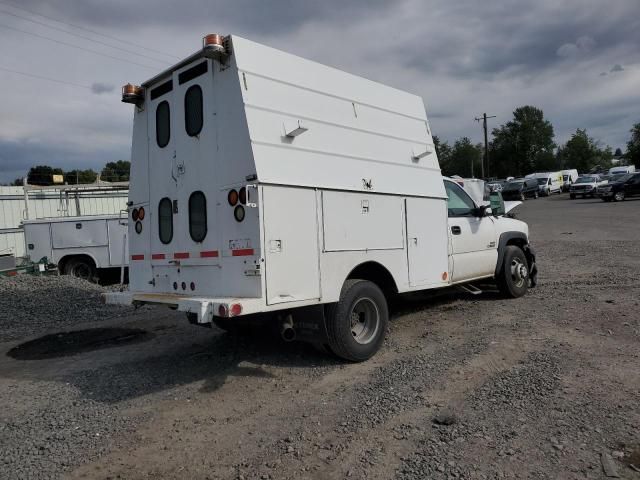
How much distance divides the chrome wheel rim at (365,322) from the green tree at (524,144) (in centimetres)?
9872

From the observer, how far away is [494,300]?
8469 mm

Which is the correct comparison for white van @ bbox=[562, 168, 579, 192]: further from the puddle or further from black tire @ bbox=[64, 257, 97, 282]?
the puddle

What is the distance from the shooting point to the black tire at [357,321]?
17.1 ft

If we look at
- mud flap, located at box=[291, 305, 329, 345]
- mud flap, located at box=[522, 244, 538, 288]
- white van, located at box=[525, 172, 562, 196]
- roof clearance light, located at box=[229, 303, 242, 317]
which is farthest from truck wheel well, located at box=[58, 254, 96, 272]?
white van, located at box=[525, 172, 562, 196]

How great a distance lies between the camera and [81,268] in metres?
14.8

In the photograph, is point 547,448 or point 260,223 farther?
point 260,223

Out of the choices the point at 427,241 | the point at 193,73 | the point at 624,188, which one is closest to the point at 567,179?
the point at 624,188

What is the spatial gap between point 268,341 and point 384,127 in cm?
309

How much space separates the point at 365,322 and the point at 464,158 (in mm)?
90707

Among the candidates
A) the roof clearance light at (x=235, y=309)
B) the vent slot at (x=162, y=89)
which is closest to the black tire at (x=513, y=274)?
the roof clearance light at (x=235, y=309)

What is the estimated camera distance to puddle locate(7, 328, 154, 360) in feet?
22.9

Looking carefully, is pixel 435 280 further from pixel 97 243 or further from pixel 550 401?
pixel 97 243

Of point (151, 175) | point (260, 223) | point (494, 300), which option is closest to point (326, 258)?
point (260, 223)

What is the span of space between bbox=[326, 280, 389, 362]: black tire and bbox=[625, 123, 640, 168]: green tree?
77.1m
